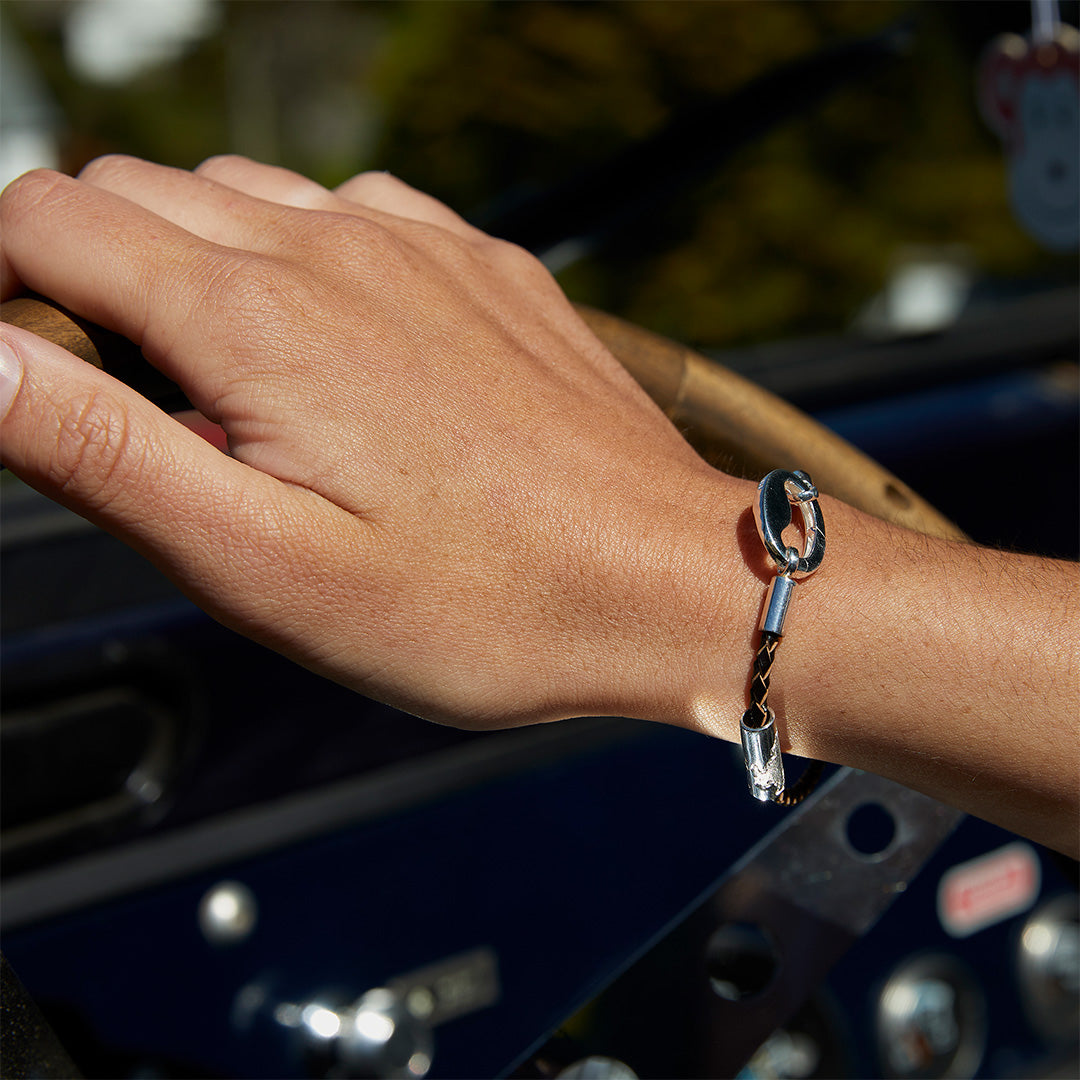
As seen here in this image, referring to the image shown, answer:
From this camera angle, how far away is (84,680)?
3.89 feet

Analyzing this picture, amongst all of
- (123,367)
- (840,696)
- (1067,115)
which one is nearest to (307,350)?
(123,367)

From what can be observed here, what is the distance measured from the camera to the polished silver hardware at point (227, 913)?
1.16 m

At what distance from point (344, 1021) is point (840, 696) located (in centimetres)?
69

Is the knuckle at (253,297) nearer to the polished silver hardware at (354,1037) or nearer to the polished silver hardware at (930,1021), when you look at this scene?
the polished silver hardware at (354,1037)

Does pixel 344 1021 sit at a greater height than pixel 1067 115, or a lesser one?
lesser

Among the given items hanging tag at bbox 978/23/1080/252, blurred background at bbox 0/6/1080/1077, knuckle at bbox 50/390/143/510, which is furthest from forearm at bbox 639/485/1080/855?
hanging tag at bbox 978/23/1080/252

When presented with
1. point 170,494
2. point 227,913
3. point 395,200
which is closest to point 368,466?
point 170,494

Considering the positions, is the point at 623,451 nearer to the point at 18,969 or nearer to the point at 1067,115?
the point at 18,969

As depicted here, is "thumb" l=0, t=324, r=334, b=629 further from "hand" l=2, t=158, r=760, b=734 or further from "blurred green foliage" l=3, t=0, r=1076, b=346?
"blurred green foliage" l=3, t=0, r=1076, b=346

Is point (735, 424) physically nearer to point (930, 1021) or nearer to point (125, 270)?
point (125, 270)

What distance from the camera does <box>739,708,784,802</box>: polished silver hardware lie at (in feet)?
2.41

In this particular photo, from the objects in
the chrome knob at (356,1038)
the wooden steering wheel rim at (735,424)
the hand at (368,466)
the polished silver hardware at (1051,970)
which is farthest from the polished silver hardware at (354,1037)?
the polished silver hardware at (1051,970)

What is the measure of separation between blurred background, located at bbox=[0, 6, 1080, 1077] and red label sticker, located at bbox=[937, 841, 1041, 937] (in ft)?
0.06

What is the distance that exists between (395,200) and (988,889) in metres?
1.29
